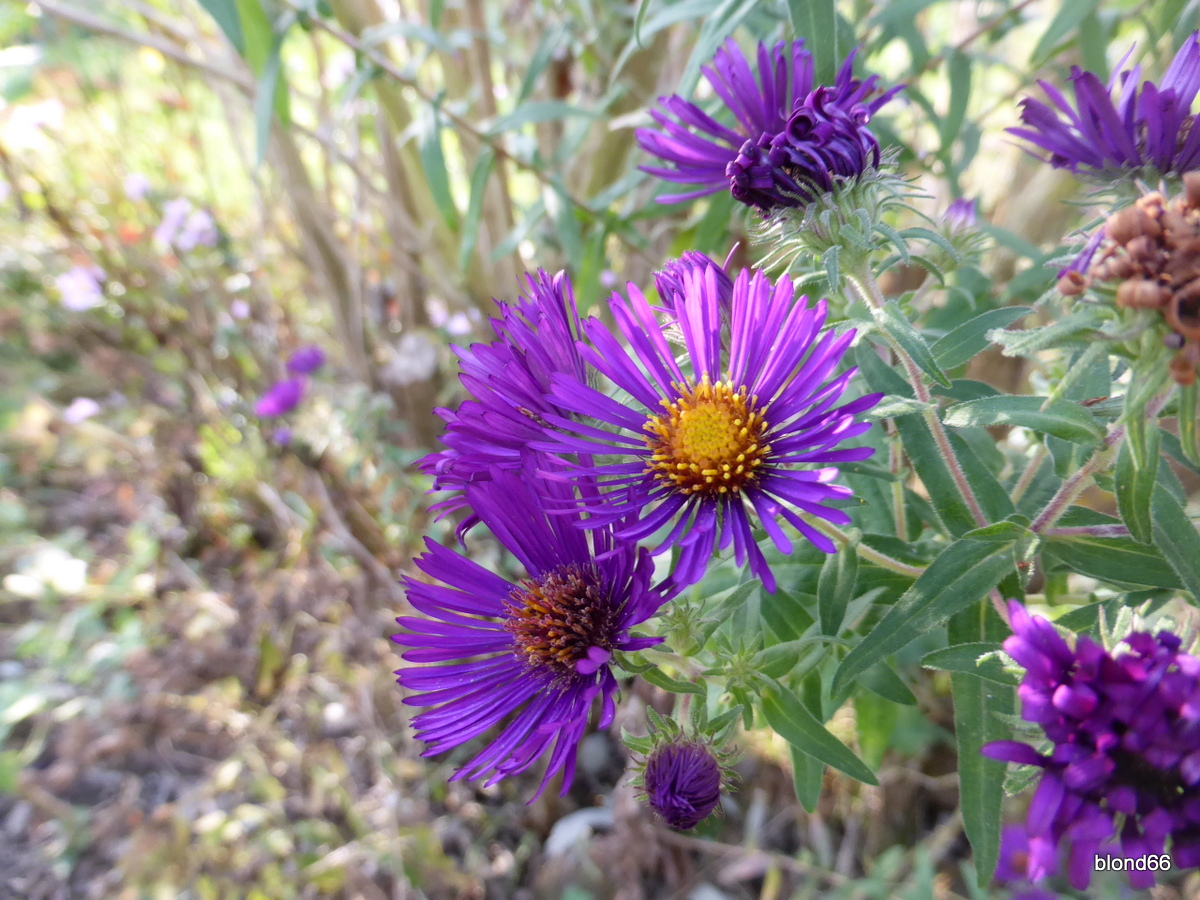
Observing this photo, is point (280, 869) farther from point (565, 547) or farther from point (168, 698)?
point (565, 547)

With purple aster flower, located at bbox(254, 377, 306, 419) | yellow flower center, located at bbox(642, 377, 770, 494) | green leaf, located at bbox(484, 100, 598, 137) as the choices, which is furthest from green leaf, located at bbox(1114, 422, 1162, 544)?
purple aster flower, located at bbox(254, 377, 306, 419)

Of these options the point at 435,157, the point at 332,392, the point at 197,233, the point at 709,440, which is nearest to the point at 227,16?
the point at 435,157

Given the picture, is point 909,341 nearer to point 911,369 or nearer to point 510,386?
point 911,369

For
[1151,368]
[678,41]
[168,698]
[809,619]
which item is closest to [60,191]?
[168,698]

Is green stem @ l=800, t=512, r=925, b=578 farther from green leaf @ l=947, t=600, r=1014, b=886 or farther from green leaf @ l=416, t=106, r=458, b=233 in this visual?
green leaf @ l=416, t=106, r=458, b=233

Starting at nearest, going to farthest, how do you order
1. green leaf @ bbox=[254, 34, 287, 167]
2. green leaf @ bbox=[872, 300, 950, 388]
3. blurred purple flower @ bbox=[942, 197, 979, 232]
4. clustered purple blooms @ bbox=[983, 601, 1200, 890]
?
clustered purple blooms @ bbox=[983, 601, 1200, 890]
green leaf @ bbox=[872, 300, 950, 388]
blurred purple flower @ bbox=[942, 197, 979, 232]
green leaf @ bbox=[254, 34, 287, 167]

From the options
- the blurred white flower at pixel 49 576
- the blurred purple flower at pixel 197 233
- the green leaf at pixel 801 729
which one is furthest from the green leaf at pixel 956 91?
the blurred white flower at pixel 49 576

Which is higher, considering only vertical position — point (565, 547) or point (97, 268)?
point (97, 268)
